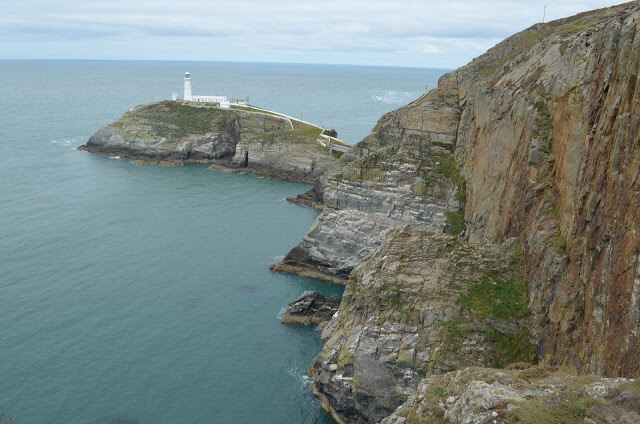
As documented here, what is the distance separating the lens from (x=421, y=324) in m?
25.9

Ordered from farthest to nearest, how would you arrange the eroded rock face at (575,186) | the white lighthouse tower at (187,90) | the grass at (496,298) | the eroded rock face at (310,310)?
the white lighthouse tower at (187,90), the eroded rock face at (310,310), the grass at (496,298), the eroded rock face at (575,186)

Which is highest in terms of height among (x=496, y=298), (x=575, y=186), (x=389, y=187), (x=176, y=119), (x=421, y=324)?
(x=575, y=186)

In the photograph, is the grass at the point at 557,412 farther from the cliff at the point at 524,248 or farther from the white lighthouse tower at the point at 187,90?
the white lighthouse tower at the point at 187,90

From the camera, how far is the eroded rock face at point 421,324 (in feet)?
78.8

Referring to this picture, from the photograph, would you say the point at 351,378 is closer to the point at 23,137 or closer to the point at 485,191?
the point at 485,191

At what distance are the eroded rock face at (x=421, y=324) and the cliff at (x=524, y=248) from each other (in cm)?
7

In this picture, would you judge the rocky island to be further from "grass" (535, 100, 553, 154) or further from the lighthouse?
the lighthouse

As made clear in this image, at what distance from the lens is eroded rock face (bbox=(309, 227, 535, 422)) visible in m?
24.0

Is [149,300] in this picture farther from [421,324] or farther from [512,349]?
[512,349]

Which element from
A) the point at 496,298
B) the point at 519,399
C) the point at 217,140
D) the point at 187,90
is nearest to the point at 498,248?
the point at 496,298

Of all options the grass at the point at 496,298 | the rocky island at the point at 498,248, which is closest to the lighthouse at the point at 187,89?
the rocky island at the point at 498,248

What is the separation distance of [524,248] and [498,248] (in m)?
1.76

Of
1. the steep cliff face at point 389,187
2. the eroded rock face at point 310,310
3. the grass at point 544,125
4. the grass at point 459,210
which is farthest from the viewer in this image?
the steep cliff face at point 389,187

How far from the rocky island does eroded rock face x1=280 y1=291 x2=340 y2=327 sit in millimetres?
186
